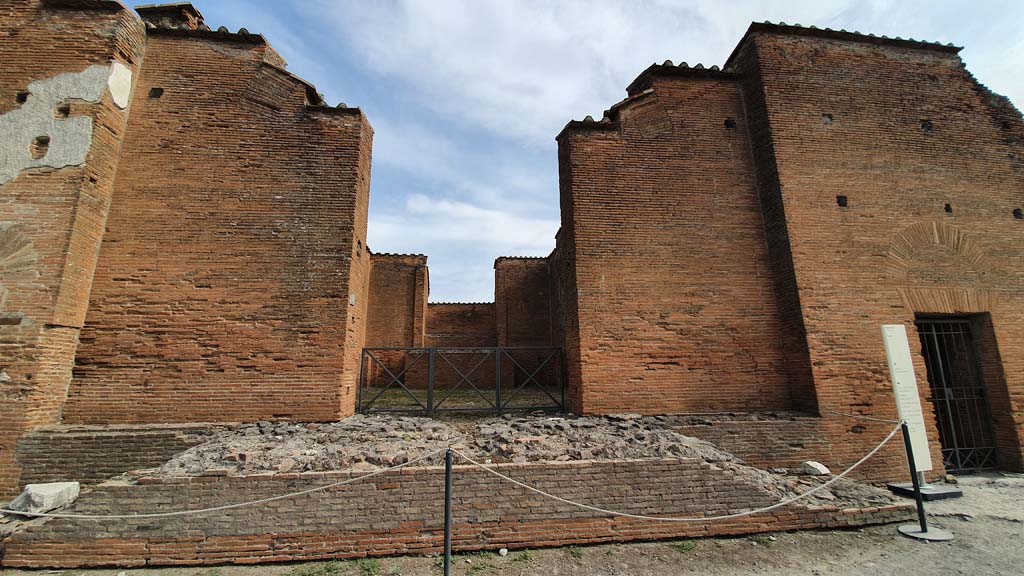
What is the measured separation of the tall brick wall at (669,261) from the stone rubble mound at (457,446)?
40.0 inches

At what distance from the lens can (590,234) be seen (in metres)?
7.05

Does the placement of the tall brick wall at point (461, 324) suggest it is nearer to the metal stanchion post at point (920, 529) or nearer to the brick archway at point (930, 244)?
the brick archway at point (930, 244)

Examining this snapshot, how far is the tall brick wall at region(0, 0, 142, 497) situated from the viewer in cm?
551

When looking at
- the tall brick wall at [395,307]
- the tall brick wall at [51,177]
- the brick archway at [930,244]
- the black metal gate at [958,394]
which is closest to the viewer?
the tall brick wall at [51,177]

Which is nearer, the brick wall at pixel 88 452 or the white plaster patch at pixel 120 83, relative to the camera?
the brick wall at pixel 88 452

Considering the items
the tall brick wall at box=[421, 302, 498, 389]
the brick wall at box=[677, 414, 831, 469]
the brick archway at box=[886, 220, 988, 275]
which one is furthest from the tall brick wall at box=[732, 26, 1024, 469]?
the tall brick wall at box=[421, 302, 498, 389]

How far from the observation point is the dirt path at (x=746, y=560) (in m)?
4.04

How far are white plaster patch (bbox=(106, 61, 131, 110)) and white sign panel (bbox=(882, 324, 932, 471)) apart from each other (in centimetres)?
1255

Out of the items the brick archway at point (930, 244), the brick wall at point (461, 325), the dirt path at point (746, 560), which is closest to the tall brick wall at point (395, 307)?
the brick wall at point (461, 325)

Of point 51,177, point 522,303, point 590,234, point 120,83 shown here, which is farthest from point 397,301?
point 590,234

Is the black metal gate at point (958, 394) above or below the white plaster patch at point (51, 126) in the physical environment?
below

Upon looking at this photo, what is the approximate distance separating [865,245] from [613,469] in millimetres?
6156

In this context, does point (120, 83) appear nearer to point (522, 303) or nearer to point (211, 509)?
point (211, 509)

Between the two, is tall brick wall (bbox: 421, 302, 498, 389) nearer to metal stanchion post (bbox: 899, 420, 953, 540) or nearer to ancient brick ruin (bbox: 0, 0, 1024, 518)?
ancient brick ruin (bbox: 0, 0, 1024, 518)
